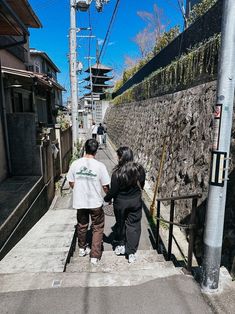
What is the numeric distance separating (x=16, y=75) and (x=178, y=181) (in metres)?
5.36

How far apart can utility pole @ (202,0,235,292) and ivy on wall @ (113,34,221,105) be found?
126 inches

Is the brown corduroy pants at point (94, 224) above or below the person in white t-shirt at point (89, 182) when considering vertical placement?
below

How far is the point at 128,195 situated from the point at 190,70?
4.41 m

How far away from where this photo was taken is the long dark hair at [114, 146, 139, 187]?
3268 mm

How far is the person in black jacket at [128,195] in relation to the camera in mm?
3295

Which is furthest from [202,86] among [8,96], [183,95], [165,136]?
[8,96]

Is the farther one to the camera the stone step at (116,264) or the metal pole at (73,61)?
the metal pole at (73,61)

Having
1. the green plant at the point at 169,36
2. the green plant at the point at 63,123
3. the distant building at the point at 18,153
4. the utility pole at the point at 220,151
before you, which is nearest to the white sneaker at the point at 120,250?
the utility pole at the point at 220,151

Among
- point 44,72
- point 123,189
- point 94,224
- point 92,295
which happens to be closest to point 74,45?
point 123,189

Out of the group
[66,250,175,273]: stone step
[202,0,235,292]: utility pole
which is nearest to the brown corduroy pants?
[66,250,175,273]: stone step

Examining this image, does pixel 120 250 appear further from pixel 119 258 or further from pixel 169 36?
pixel 169 36

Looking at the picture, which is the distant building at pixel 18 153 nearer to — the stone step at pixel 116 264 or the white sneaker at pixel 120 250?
the stone step at pixel 116 264

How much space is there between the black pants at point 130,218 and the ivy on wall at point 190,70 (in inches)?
134

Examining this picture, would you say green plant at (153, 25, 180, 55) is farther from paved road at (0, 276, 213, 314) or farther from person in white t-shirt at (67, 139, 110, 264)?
paved road at (0, 276, 213, 314)
